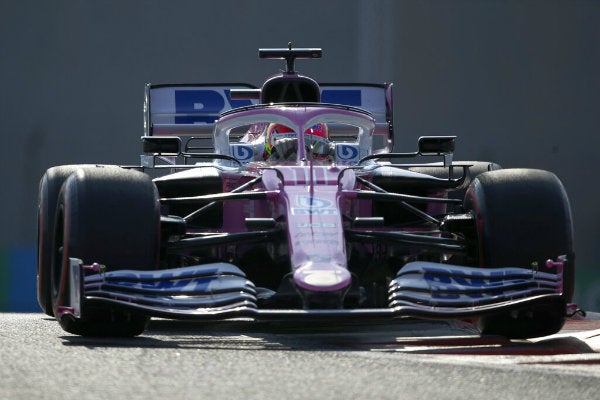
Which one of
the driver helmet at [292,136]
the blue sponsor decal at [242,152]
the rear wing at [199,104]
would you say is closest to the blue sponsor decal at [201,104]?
the rear wing at [199,104]

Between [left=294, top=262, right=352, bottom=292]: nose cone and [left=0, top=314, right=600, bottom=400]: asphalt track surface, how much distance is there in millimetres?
265

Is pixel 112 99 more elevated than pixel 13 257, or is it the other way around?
pixel 112 99

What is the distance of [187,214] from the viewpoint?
28.0 ft

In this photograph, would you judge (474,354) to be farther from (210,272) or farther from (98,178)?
(98,178)

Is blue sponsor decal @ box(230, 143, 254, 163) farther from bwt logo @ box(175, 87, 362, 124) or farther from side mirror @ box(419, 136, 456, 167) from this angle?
bwt logo @ box(175, 87, 362, 124)

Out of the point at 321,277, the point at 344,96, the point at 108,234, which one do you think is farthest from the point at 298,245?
the point at 344,96

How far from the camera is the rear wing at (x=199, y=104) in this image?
1119 centimetres

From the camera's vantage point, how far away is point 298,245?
6812mm

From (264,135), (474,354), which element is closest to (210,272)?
(474,354)

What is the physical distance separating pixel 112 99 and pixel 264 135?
29.8 ft

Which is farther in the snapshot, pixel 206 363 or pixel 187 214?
pixel 187 214

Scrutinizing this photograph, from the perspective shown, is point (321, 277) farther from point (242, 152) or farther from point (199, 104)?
point (199, 104)

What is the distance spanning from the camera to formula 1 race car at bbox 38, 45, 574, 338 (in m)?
6.49

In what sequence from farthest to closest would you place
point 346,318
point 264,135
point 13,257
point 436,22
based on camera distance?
point 436,22, point 13,257, point 264,135, point 346,318
